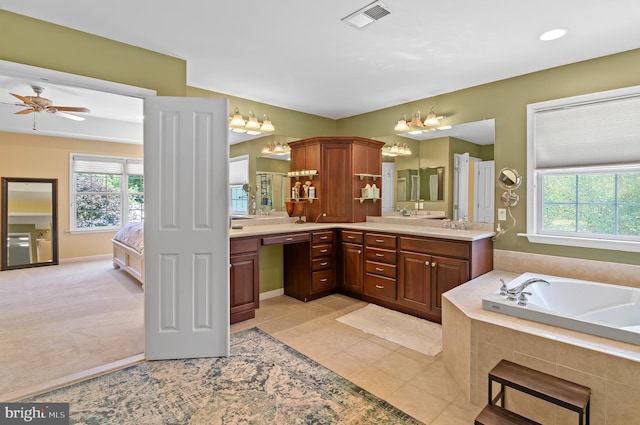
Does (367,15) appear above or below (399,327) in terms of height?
above

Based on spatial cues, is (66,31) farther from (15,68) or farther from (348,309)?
(348,309)

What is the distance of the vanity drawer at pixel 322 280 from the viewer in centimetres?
413

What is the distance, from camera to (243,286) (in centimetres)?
343

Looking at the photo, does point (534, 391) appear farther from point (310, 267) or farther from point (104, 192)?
point (104, 192)

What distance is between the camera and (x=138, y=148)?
7.29m

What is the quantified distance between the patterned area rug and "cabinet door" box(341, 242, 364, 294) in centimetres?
161

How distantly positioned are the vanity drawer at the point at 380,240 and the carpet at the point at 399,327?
738 mm

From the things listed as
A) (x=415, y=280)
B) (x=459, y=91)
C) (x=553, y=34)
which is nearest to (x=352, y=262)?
(x=415, y=280)

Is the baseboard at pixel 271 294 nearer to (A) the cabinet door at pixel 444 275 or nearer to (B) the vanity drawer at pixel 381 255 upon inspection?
(B) the vanity drawer at pixel 381 255

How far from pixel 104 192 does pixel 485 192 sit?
7.16 metres

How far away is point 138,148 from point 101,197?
1301 millimetres

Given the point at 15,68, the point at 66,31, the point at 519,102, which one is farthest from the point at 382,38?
the point at 15,68

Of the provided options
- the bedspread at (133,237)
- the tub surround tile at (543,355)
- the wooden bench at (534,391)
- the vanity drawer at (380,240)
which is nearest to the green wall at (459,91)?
the vanity drawer at (380,240)

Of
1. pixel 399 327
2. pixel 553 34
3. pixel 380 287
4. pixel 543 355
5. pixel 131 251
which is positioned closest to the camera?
pixel 543 355
